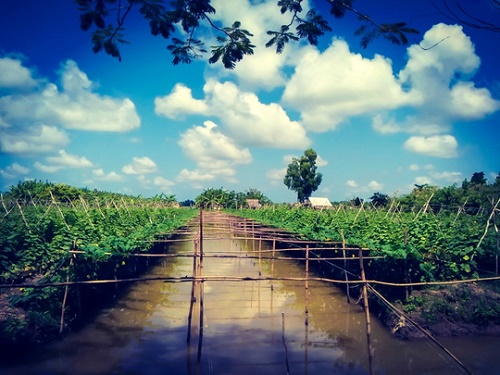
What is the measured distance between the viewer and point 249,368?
6305 millimetres

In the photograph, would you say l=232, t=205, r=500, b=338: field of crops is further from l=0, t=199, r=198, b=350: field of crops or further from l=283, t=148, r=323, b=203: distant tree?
l=283, t=148, r=323, b=203: distant tree

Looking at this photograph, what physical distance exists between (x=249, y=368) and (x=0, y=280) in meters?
6.67

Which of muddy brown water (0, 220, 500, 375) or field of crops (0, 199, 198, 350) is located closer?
muddy brown water (0, 220, 500, 375)

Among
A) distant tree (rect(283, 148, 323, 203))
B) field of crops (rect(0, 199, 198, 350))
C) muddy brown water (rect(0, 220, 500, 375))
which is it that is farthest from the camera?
distant tree (rect(283, 148, 323, 203))

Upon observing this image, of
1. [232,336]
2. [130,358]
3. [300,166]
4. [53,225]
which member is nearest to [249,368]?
[232,336]

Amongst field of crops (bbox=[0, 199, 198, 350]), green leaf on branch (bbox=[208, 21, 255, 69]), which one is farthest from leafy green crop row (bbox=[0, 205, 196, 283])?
green leaf on branch (bbox=[208, 21, 255, 69])

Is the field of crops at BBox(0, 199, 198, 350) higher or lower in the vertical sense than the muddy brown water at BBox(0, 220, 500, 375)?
higher

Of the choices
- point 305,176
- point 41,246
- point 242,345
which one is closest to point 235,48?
point 242,345

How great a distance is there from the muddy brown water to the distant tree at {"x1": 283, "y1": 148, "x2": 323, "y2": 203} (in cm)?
4603

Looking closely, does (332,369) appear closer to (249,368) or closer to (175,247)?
(249,368)

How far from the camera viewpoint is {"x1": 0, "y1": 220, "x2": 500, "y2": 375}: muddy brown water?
6359 millimetres

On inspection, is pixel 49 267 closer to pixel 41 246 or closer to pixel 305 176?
pixel 41 246

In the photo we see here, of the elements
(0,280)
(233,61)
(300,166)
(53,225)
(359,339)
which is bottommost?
(359,339)

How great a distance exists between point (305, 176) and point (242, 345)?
164 ft
